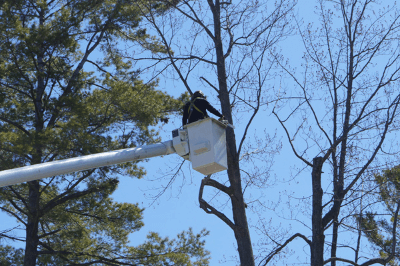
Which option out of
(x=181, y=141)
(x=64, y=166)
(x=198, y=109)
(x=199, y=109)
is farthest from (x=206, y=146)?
(x=64, y=166)

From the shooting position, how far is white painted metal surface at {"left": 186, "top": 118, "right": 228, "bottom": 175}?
7.12 metres

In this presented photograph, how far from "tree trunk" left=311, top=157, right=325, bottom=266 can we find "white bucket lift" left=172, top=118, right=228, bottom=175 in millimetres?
2269

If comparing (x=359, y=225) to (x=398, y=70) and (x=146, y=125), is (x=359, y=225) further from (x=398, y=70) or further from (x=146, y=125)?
(x=146, y=125)

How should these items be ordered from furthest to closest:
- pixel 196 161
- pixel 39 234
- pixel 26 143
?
pixel 39 234, pixel 26 143, pixel 196 161

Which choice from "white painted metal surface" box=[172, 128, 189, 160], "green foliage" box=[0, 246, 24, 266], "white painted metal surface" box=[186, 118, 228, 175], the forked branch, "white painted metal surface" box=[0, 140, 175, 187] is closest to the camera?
"white painted metal surface" box=[0, 140, 175, 187]

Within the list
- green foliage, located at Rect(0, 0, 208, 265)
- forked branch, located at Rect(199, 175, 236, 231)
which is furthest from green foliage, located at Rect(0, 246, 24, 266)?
forked branch, located at Rect(199, 175, 236, 231)

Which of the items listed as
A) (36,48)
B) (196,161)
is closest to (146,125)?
(36,48)

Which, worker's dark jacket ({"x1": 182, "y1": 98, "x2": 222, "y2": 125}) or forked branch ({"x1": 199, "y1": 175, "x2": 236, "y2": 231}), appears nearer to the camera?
worker's dark jacket ({"x1": 182, "y1": 98, "x2": 222, "y2": 125})

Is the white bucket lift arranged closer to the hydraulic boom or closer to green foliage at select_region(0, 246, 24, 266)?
the hydraulic boom

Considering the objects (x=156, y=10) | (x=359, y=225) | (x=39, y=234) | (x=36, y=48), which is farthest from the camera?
(x=39, y=234)

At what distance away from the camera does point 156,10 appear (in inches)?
445

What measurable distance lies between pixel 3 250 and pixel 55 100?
4.09m

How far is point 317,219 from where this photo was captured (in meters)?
8.86

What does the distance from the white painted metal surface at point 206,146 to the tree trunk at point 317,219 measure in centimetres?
227
